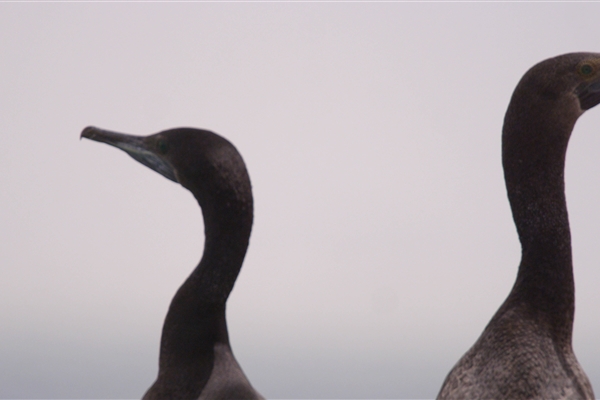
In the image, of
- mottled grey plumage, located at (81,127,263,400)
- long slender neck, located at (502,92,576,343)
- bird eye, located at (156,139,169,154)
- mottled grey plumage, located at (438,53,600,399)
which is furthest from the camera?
bird eye, located at (156,139,169,154)

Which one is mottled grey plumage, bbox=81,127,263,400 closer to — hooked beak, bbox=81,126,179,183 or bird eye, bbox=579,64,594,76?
hooked beak, bbox=81,126,179,183

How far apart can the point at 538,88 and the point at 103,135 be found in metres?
3.12

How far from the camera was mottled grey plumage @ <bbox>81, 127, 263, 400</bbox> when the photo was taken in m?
5.70

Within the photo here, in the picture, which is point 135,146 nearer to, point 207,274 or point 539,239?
point 207,274

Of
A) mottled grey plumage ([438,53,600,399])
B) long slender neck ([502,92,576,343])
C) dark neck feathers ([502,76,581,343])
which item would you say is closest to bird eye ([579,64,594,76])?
mottled grey plumage ([438,53,600,399])

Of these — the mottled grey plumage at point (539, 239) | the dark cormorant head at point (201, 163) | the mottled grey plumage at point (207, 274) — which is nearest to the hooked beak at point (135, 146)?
the dark cormorant head at point (201, 163)

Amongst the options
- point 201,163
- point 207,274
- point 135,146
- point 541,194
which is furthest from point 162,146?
point 541,194

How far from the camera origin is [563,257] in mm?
5617

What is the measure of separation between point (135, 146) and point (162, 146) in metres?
0.29

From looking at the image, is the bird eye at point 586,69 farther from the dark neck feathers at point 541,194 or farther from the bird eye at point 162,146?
the bird eye at point 162,146

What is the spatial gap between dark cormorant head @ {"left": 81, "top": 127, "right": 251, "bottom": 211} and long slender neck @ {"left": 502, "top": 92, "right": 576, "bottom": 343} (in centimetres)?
184

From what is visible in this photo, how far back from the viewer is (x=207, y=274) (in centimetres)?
590

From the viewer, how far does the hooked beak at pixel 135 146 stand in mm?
6248

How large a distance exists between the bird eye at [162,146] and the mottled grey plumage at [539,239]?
7.67ft
